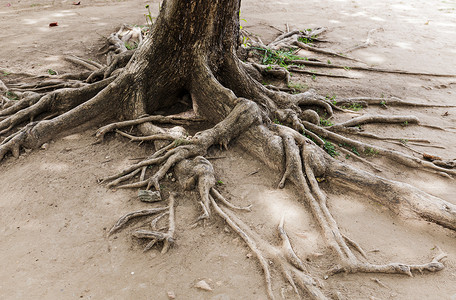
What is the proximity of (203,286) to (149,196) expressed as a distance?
1273mm

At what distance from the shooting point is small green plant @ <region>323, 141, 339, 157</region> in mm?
4508

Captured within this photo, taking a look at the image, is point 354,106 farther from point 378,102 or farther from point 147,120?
point 147,120

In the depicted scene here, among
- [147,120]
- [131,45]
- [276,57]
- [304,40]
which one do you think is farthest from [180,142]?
[304,40]

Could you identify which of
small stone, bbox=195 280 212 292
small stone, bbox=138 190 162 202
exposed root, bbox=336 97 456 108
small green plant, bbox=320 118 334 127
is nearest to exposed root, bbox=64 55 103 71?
small stone, bbox=138 190 162 202

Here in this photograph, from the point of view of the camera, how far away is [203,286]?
2605 millimetres

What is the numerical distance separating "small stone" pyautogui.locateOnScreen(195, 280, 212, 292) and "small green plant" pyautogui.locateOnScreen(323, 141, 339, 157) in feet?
8.68

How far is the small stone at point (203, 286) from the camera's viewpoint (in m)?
2.60

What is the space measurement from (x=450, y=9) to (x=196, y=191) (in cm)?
1365

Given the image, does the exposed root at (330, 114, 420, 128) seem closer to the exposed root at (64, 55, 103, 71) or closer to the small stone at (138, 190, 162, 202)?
the small stone at (138, 190, 162, 202)

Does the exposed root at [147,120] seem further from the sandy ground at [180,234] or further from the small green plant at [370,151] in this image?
the small green plant at [370,151]

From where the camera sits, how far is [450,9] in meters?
12.4

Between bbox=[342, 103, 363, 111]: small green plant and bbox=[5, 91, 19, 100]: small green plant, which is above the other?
bbox=[5, 91, 19, 100]: small green plant

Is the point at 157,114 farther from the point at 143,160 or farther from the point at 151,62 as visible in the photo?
the point at 143,160

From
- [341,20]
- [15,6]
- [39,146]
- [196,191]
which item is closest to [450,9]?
[341,20]
